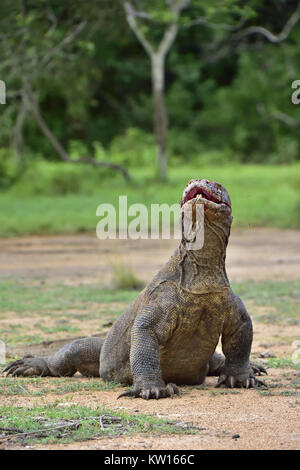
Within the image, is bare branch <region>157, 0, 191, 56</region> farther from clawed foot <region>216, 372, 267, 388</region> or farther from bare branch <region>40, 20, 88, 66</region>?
clawed foot <region>216, 372, 267, 388</region>

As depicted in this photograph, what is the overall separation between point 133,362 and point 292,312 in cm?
384

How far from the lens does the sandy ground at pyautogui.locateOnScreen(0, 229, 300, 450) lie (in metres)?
4.07

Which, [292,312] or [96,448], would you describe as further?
[292,312]

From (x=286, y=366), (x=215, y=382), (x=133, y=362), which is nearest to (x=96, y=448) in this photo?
(x=133, y=362)

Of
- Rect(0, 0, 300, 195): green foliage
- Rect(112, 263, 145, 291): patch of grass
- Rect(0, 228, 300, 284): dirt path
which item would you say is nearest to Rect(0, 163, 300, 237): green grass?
Rect(0, 0, 300, 195): green foliage

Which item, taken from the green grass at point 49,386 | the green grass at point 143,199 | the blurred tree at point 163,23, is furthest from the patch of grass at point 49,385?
the blurred tree at point 163,23

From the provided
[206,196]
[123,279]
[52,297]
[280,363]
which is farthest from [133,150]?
[206,196]

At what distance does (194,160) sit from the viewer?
2672 centimetres

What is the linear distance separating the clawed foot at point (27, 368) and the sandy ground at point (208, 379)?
2.56 ft

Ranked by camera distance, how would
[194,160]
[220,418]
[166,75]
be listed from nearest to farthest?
[220,418]
[194,160]
[166,75]

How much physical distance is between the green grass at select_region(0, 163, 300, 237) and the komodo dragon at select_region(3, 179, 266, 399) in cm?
952

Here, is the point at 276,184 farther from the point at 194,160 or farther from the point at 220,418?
the point at 220,418

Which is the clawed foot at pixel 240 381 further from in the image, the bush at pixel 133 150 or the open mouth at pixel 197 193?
the bush at pixel 133 150

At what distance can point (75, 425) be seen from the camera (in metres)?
4.24
